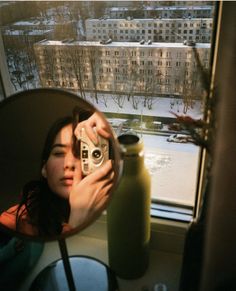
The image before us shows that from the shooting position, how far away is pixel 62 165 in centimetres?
63

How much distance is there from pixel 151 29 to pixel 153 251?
0.63 meters

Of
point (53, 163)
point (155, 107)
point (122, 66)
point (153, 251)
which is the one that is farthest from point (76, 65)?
point (153, 251)

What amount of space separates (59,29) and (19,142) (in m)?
0.32

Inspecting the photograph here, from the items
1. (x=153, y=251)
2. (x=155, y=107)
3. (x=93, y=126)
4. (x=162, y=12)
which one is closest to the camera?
(x=93, y=126)

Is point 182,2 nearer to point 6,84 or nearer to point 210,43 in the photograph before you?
point 210,43

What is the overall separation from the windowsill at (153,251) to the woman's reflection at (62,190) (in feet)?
1.19

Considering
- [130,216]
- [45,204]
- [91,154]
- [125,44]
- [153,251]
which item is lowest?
[153,251]

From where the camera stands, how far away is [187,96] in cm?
82

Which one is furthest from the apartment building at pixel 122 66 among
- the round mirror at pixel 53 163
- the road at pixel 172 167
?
the round mirror at pixel 53 163

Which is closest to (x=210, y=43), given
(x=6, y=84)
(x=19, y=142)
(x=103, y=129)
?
(x=103, y=129)

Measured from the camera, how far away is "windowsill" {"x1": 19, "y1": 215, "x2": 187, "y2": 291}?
3.09 feet

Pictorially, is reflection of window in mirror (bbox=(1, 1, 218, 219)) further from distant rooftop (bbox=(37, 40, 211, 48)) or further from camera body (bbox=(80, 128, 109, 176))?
camera body (bbox=(80, 128, 109, 176))

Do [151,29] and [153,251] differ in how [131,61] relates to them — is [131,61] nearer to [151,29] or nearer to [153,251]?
[151,29]

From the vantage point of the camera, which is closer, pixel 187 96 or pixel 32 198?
pixel 32 198
